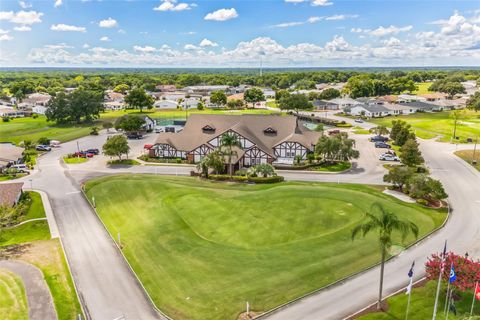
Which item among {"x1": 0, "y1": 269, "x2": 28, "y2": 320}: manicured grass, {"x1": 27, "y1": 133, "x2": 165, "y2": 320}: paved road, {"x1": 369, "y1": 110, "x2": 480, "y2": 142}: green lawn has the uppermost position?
{"x1": 369, "y1": 110, "x2": 480, "y2": 142}: green lawn

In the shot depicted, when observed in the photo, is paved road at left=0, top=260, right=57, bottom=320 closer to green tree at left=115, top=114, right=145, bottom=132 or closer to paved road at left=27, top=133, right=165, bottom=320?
paved road at left=27, top=133, right=165, bottom=320

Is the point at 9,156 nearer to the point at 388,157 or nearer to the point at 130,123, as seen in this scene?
the point at 130,123

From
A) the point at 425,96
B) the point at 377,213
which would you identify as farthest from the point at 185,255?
the point at 425,96

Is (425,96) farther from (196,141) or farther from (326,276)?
(326,276)

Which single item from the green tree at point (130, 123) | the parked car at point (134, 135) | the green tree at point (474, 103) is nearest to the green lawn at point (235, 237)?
the green tree at point (130, 123)

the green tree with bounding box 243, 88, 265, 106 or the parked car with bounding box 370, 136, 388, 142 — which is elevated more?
the green tree with bounding box 243, 88, 265, 106

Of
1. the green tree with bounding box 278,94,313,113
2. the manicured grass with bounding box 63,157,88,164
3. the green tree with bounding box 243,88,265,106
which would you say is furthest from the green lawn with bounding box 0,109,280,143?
the green tree with bounding box 278,94,313,113

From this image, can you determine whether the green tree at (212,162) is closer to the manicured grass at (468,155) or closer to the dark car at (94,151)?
the dark car at (94,151)
